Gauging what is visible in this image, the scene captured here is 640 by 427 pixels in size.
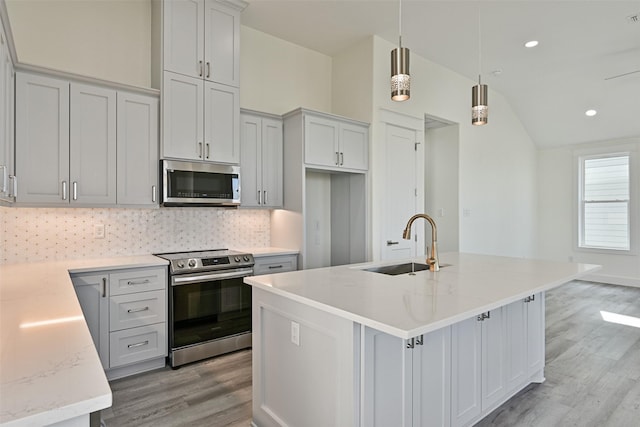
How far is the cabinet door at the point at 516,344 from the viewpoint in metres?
2.36

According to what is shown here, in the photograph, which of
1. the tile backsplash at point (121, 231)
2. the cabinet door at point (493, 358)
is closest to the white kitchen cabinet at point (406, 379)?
the cabinet door at point (493, 358)

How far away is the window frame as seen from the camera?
20.5ft

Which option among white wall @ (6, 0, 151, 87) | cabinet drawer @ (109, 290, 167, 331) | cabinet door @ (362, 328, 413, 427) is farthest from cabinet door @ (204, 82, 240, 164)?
cabinet door @ (362, 328, 413, 427)

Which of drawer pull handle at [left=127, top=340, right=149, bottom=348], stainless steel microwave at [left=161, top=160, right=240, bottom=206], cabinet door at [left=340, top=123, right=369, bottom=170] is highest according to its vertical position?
cabinet door at [left=340, top=123, right=369, bottom=170]

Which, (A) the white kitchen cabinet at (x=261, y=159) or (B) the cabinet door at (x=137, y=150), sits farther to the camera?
(A) the white kitchen cabinet at (x=261, y=159)

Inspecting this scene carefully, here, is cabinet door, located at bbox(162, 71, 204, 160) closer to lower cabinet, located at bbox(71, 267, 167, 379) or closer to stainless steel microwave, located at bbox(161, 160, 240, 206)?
stainless steel microwave, located at bbox(161, 160, 240, 206)

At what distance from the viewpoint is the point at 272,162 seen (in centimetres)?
379

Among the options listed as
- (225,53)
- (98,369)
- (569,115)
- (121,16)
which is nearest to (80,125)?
(121,16)

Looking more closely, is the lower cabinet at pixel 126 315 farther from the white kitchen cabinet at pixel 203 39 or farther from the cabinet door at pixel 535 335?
the cabinet door at pixel 535 335

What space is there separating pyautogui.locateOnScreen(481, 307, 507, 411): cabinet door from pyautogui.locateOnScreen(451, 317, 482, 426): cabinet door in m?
0.06

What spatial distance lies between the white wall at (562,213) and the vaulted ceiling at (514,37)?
1.13m

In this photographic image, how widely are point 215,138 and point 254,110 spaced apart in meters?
0.60

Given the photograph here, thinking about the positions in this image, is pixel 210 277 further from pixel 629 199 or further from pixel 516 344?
pixel 629 199

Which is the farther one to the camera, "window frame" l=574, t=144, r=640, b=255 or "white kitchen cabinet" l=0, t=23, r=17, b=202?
"window frame" l=574, t=144, r=640, b=255
